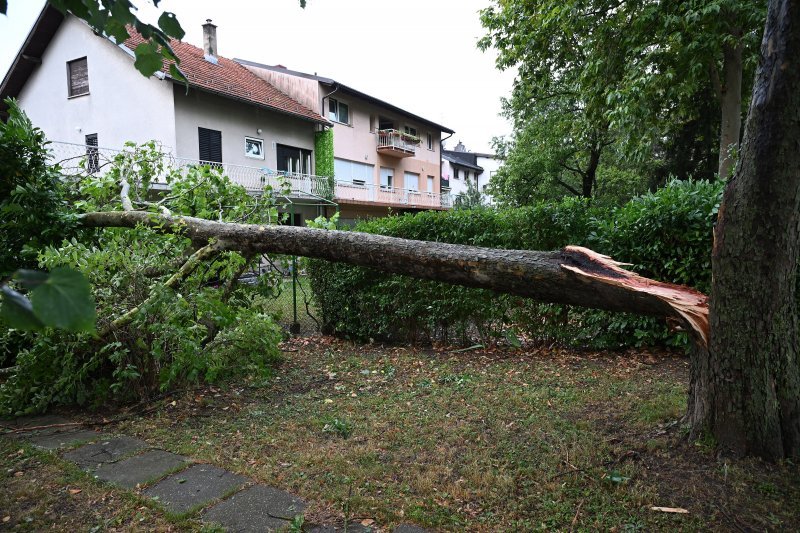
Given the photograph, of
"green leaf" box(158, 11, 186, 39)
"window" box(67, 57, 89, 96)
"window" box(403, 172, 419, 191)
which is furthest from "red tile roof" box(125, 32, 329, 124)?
"green leaf" box(158, 11, 186, 39)

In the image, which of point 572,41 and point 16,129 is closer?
point 16,129

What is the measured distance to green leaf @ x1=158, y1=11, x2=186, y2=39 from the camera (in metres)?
1.77

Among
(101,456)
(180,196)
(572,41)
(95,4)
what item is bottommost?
(101,456)

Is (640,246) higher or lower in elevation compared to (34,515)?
higher

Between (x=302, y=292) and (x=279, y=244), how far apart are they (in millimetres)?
3795

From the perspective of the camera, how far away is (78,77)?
17.7m

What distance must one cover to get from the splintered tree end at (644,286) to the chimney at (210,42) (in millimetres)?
21739

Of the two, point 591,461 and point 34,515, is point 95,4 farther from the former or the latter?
point 591,461

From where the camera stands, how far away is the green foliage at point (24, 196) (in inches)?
175

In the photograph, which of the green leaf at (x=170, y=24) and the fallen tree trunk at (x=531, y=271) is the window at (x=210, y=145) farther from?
the green leaf at (x=170, y=24)

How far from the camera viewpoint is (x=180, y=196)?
602 cm

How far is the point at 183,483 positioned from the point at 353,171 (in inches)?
924

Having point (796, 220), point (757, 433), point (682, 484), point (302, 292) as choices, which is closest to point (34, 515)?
point (682, 484)

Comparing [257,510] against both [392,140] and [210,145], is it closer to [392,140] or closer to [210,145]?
[210,145]
